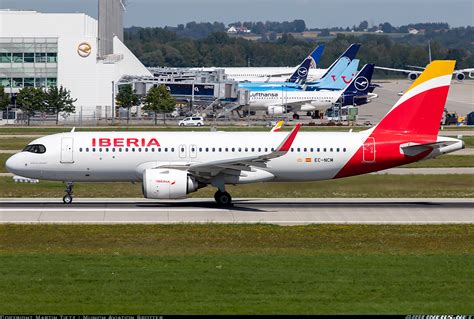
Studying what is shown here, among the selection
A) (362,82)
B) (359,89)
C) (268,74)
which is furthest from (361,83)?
(268,74)

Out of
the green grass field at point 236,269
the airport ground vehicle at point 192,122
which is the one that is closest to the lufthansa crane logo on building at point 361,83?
the airport ground vehicle at point 192,122

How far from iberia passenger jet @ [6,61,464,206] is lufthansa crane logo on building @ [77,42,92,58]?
7396 centimetres

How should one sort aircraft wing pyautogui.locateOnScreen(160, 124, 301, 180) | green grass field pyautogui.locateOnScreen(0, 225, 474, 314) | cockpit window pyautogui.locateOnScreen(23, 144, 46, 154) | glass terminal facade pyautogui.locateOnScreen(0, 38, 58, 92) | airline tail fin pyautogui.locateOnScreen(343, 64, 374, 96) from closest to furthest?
green grass field pyautogui.locateOnScreen(0, 225, 474, 314) → aircraft wing pyautogui.locateOnScreen(160, 124, 301, 180) → cockpit window pyautogui.locateOnScreen(23, 144, 46, 154) → glass terminal facade pyautogui.locateOnScreen(0, 38, 58, 92) → airline tail fin pyautogui.locateOnScreen(343, 64, 374, 96)

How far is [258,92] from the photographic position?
124312 millimetres

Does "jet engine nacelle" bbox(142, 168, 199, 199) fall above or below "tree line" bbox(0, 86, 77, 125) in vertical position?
above

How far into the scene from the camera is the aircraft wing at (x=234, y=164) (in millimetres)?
38094

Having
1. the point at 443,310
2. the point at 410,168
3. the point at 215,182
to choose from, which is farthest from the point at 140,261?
the point at 410,168

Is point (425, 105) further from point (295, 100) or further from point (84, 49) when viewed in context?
point (295, 100)

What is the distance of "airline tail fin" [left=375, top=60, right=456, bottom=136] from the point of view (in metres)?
41.2

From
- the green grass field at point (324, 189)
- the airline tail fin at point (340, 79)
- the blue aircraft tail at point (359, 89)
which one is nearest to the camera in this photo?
the green grass field at point (324, 189)

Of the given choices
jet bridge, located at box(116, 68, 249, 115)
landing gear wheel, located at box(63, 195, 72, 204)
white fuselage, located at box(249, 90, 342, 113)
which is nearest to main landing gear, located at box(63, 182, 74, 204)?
landing gear wheel, located at box(63, 195, 72, 204)

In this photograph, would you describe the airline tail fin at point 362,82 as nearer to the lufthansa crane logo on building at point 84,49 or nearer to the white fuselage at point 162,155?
the lufthansa crane logo on building at point 84,49

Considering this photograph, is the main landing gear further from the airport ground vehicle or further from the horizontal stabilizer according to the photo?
the airport ground vehicle

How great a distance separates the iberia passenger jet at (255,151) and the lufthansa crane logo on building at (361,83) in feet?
258
